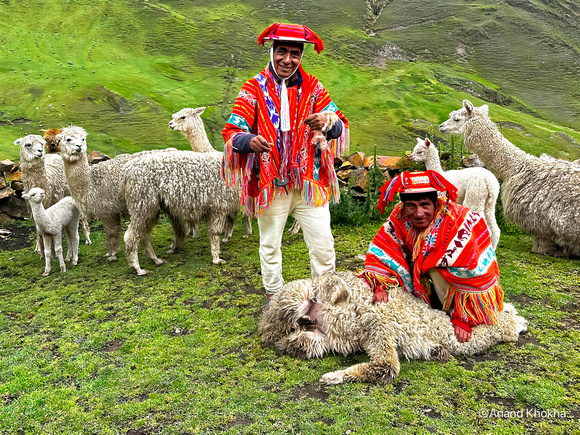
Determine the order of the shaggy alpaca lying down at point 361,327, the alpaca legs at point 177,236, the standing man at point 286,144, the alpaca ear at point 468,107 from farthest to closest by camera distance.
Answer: the alpaca legs at point 177,236
the alpaca ear at point 468,107
the standing man at point 286,144
the shaggy alpaca lying down at point 361,327

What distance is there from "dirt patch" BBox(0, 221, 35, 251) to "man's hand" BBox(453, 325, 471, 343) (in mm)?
6739

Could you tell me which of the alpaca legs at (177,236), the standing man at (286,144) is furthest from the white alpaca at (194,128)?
the standing man at (286,144)

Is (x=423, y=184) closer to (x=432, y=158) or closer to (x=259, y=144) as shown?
(x=259, y=144)

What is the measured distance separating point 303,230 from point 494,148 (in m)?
3.68

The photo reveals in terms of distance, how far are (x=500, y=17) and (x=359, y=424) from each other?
15128 mm

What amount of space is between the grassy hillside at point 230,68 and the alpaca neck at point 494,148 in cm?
221

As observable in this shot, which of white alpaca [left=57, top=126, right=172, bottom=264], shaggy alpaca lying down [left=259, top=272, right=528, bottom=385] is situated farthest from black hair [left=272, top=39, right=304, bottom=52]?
white alpaca [left=57, top=126, right=172, bottom=264]

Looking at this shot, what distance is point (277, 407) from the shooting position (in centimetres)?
233

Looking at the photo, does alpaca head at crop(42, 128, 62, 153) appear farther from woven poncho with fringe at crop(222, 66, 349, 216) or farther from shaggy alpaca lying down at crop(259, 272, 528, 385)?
shaggy alpaca lying down at crop(259, 272, 528, 385)

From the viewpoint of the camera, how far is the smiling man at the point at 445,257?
2758mm

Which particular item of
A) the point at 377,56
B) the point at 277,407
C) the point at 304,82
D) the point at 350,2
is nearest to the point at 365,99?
the point at 377,56

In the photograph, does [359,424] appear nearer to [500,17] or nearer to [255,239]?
[255,239]

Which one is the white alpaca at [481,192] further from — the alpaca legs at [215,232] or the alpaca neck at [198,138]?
the alpaca neck at [198,138]

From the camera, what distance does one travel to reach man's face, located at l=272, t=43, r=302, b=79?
3.05 meters
